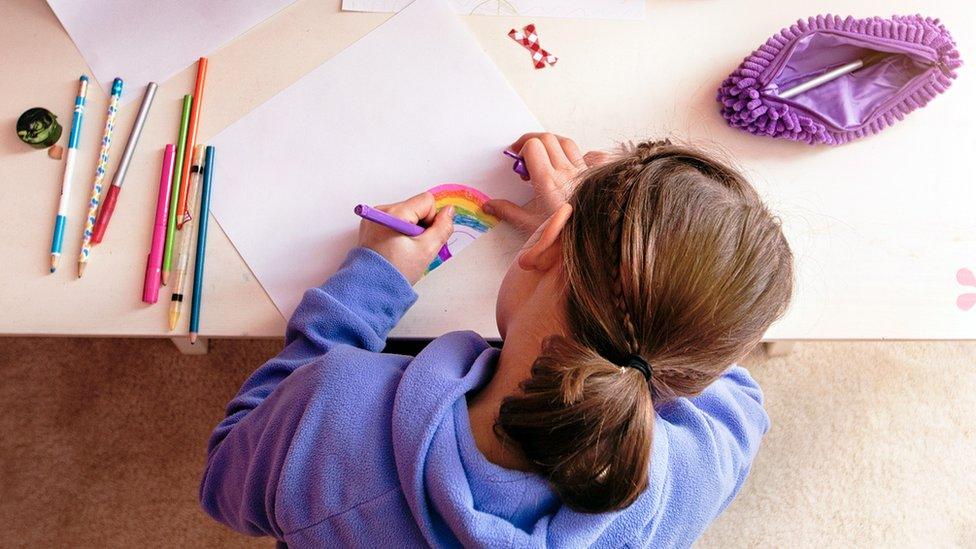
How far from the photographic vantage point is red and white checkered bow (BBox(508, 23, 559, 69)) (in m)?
0.73

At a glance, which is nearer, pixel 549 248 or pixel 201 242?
pixel 549 248

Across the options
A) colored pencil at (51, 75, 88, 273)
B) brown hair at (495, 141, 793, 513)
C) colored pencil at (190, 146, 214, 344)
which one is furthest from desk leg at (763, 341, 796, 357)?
colored pencil at (51, 75, 88, 273)

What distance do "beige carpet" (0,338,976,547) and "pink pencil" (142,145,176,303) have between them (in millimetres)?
516

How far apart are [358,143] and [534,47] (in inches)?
8.4

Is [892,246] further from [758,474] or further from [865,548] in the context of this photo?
[865,548]

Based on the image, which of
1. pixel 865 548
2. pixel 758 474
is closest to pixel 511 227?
pixel 758 474

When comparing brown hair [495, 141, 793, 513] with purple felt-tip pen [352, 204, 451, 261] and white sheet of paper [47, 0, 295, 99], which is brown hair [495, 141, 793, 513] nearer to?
purple felt-tip pen [352, 204, 451, 261]

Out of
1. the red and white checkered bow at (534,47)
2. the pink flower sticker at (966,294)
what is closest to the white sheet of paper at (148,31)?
the red and white checkered bow at (534,47)

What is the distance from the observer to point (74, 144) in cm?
67

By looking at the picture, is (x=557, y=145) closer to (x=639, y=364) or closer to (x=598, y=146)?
(x=598, y=146)

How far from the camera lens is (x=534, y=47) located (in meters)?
0.73

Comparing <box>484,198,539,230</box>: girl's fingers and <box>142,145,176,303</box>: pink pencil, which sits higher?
<box>142,145,176,303</box>: pink pencil

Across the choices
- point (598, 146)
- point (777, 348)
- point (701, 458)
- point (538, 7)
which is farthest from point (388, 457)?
point (777, 348)

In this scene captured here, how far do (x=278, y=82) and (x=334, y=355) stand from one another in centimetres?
32
